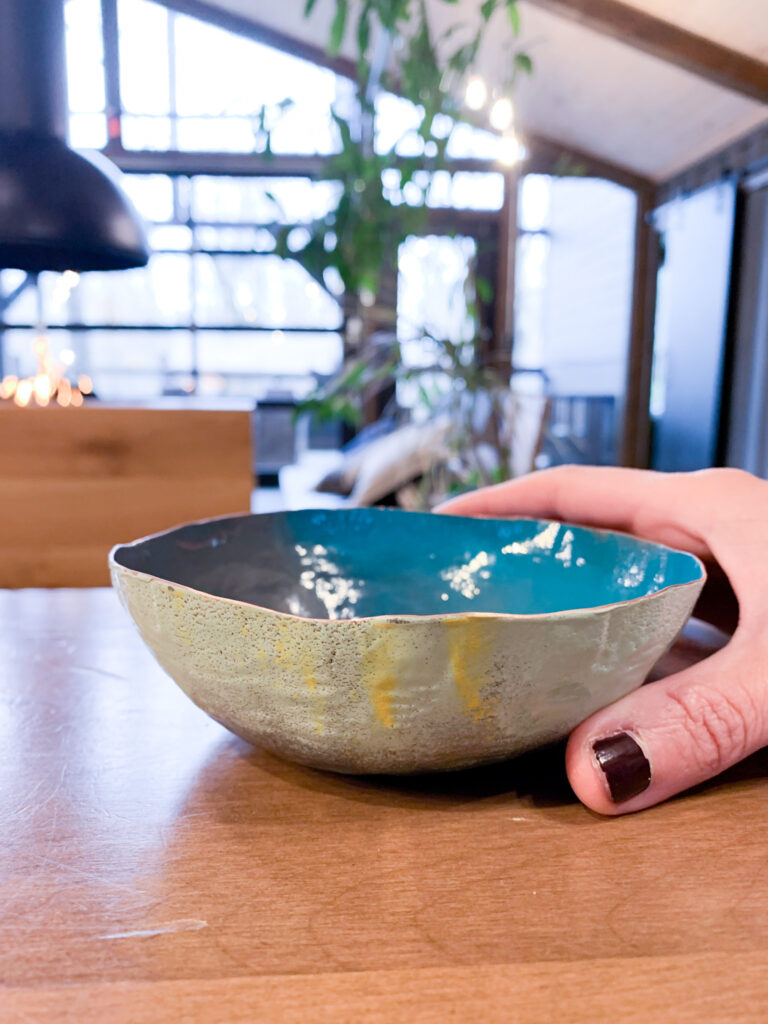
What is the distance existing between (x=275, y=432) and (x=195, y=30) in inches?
96.8

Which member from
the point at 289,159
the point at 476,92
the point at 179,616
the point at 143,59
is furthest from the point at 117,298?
the point at 179,616

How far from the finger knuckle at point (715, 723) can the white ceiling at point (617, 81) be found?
3167mm

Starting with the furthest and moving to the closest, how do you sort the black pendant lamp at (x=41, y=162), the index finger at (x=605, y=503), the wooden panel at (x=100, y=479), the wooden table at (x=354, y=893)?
the wooden panel at (x=100, y=479) < the black pendant lamp at (x=41, y=162) < the index finger at (x=605, y=503) < the wooden table at (x=354, y=893)

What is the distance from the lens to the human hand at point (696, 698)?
0.93 feet

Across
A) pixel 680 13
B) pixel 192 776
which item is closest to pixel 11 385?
pixel 192 776

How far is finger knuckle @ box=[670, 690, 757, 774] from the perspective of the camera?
0.29 metres

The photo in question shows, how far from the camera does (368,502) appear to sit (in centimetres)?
259

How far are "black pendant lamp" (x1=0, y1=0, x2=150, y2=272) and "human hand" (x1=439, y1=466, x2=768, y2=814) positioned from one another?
129 cm

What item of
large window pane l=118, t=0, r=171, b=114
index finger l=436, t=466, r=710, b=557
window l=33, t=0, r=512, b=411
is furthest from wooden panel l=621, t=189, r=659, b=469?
index finger l=436, t=466, r=710, b=557

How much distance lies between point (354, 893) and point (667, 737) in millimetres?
126

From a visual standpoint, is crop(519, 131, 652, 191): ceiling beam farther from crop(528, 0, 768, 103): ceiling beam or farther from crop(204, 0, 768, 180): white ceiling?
crop(528, 0, 768, 103): ceiling beam

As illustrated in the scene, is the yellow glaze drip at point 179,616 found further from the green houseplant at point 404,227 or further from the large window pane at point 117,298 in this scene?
the large window pane at point 117,298

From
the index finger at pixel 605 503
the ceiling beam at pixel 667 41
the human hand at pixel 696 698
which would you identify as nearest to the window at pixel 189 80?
the ceiling beam at pixel 667 41

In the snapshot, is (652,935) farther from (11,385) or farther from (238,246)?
(238,246)
